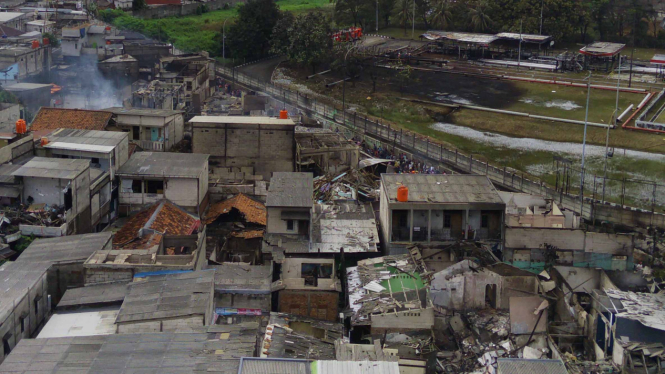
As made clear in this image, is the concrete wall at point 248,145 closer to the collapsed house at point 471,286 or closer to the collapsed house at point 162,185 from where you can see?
the collapsed house at point 162,185

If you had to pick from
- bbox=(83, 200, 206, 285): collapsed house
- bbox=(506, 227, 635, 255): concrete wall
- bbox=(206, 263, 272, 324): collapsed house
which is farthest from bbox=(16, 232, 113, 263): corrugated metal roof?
Result: bbox=(506, 227, 635, 255): concrete wall

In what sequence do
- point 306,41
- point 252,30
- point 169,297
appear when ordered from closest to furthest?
point 169,297 → point 306,41 → point 252,30

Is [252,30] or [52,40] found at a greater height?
[252,30]

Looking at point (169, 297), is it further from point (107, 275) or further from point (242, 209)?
point (242, 209)

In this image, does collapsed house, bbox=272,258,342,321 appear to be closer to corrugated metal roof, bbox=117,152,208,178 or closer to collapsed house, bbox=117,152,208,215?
collapsed house, bbox=117,152,208,215

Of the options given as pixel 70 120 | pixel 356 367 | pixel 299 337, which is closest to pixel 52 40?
pixel 70 120

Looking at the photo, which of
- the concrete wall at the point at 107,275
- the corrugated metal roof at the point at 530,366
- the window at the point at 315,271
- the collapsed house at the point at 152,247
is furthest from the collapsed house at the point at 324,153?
the corrugated metal roof at the point at 530,366
